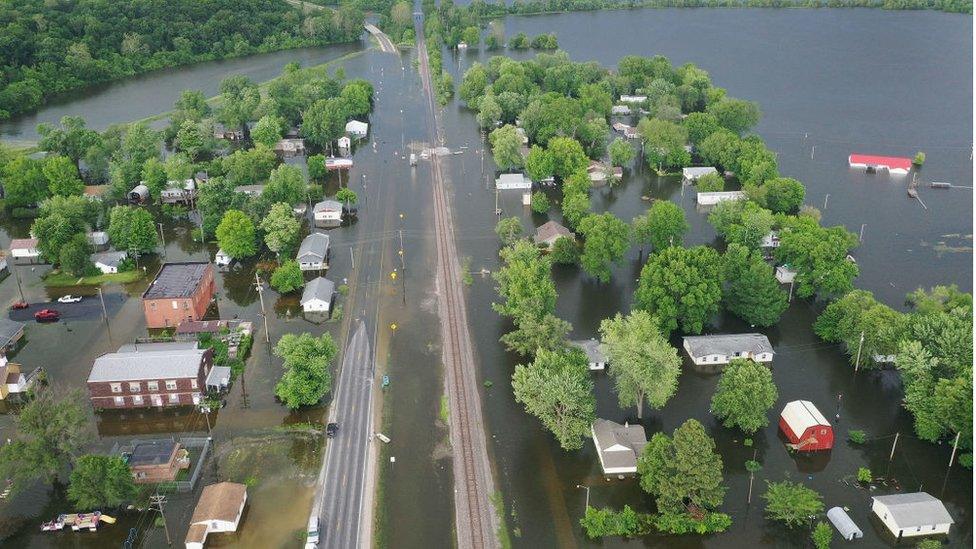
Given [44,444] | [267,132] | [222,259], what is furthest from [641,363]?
[267,132]

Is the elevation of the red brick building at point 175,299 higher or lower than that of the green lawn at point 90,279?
higher

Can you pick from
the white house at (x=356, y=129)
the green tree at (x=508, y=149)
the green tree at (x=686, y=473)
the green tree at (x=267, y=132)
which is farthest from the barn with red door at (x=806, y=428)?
the white house at (x=356, y=129)

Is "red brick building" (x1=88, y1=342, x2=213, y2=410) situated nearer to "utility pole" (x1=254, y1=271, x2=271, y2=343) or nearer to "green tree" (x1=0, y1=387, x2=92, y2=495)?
"green tree" (x1=0, y1=387, x2=92, y2=495)

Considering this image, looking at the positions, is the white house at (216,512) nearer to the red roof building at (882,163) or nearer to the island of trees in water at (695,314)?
the island of trees in water at (695,314)

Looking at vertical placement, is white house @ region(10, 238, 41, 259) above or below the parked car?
above

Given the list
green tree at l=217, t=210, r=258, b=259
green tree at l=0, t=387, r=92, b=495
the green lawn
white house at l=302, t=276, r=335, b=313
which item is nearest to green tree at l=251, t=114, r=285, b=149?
green tree at l=217, t=210, r=258, b=259

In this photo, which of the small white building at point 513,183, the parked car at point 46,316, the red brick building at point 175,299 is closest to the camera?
the red brick building at point 175,299

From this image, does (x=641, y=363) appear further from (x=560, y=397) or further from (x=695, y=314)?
(x=695, y=314)
